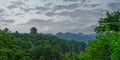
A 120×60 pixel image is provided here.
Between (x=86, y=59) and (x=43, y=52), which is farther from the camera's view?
(x=43, y=52)

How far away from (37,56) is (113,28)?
8547 cm

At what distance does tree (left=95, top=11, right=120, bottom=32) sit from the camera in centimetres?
5759

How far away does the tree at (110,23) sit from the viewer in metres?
57.6

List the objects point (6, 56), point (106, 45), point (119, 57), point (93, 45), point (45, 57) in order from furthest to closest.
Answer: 1. point (45, 57)
2. point (6, 56)
3. point (93, 45)
4. point (106, 45)
5. point (119, 57)

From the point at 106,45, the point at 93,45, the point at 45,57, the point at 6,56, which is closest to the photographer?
the point at 106,45

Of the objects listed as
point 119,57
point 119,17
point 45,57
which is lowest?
point 45,57

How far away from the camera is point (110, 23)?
2282 inches

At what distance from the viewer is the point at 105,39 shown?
180ft

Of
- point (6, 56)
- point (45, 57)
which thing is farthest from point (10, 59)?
point (45, 57)

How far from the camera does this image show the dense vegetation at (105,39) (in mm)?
52631

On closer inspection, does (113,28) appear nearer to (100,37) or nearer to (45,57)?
(100,37)

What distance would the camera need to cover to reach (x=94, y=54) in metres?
56.8

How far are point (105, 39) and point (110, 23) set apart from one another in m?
4.11

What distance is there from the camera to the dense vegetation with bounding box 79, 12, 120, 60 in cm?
5263
